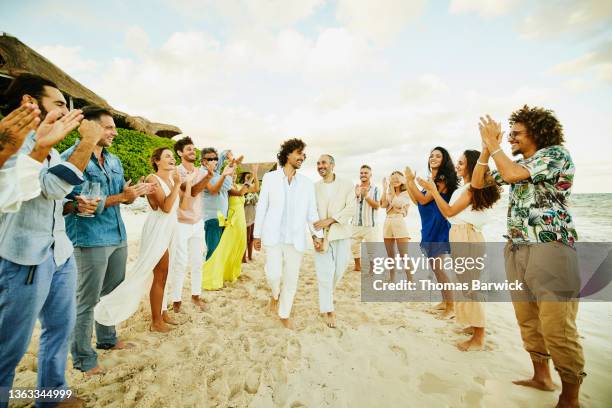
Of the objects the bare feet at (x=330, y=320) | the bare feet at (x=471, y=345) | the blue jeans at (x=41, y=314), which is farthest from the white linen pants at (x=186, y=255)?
the bare feet at (x=471, y=345)

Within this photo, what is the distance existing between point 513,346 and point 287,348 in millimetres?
2580

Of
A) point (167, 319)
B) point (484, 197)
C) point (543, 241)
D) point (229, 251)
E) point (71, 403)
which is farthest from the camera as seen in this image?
point (229, 251)

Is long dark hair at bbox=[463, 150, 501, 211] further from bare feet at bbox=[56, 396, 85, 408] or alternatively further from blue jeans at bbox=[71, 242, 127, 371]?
bare feet at bbox=[56, 396, 85, 408]

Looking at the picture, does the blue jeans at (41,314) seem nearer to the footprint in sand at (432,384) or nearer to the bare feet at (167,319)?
the bare feet at (167,319)

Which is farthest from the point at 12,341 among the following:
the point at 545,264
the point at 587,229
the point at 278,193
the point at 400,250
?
the point at 587,229

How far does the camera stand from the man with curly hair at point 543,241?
2.08 meters

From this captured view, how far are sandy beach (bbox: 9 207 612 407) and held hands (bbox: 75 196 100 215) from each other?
146cm

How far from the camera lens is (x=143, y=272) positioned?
3.16m

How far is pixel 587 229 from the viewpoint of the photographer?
1327 cm

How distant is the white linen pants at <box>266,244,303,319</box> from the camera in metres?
3.77

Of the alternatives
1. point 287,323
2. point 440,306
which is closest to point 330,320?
point 287,323

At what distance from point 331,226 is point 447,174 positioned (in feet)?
6.00

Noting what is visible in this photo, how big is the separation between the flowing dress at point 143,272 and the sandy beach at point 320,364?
1.33 ft

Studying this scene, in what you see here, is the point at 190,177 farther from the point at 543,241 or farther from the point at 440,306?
the point at 440,306
